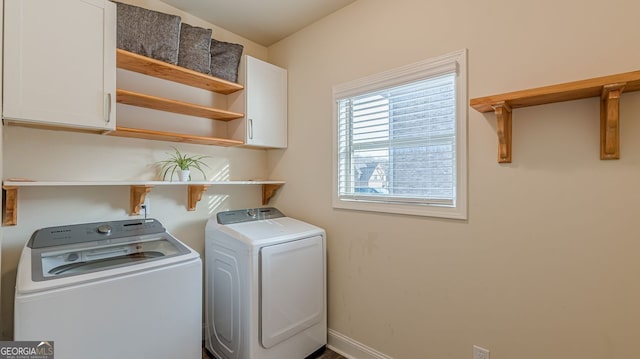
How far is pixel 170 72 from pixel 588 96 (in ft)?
7.64

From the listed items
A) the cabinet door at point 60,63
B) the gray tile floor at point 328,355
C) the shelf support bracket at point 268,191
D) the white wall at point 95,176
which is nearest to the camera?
the cabinet door at point 60,63

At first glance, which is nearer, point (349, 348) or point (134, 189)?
point (134, 189)

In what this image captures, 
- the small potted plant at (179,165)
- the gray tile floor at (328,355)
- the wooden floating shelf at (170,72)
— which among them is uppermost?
the wooden floating shelf at (170,72)

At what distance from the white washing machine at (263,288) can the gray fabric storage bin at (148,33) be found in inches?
45.6

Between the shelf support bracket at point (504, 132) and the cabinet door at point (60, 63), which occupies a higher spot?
the cabinet door at point (60, 63)

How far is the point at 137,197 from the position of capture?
6.46ft

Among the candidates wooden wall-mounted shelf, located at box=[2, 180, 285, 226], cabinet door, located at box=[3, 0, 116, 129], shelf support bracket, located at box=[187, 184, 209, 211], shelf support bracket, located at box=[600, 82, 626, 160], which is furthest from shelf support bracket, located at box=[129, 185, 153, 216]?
shelf support bracket, located at box=[600, 82, 626, 160]

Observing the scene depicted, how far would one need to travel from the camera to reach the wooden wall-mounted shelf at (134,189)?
4.92 ft

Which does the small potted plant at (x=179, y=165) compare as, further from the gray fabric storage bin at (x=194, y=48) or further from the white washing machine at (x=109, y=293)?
the gray fabric storage bin at (x=194, y=48)

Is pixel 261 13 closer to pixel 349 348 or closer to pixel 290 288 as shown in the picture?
pixel 290 288

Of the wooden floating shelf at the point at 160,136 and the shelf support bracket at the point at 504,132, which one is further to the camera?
the wooden floating shelf at the point at 160,136

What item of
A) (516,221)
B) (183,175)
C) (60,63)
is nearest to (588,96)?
(516,221)

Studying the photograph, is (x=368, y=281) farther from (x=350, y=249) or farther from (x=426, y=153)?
(x=426, y=153)

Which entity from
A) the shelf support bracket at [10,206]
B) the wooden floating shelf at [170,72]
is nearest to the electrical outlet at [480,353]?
the wooden floating shelf at [170,72]
